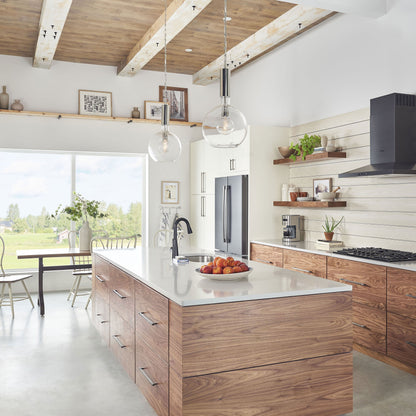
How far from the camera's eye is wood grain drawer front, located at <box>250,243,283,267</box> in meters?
4.98

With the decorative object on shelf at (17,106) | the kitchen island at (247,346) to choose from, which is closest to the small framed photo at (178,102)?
the decorative object on shelf at (17,106)

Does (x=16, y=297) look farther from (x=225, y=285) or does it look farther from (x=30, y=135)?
(x=225, y=285)

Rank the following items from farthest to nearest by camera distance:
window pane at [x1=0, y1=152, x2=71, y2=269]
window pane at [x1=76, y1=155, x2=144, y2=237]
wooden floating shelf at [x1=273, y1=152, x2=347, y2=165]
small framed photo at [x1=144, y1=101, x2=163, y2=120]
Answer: small framed photo at [x1=144, y1=101, x2=163, y2=120]
window pane at [x1=76, y1=155, x2=144, y2=237]
window pane at [x1=0, y1=152, x2=71, y2=269]
wooden floating shelf at [x1=273, y1=152, x2=347, y2=165]

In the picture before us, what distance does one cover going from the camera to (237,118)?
8.66ft

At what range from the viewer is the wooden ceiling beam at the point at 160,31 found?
4.30m

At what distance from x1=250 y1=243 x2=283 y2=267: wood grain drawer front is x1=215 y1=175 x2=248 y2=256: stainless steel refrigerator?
13cm

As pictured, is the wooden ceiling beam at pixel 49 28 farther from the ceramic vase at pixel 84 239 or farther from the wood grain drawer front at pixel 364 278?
the wood grain drawer front at pixel 364 278

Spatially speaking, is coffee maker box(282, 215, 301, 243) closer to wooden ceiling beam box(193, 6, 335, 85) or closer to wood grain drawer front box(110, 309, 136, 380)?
wooden ceiling beam box(193, 6, 335, 85)

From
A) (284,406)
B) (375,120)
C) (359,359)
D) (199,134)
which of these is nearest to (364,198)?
(375,120)

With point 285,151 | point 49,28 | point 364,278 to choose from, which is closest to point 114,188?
point 49,28

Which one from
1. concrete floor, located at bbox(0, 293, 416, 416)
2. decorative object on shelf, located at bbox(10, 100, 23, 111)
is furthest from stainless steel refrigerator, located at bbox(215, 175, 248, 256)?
decorative object on shelf, located at bbox(10, 100, 23, 111)

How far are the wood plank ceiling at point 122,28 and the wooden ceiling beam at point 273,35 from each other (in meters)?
0.05

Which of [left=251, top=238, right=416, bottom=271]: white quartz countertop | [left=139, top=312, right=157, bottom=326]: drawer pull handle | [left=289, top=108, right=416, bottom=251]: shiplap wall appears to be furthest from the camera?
[left=289, top=108, right=416, bottom=251]: shiplap wall

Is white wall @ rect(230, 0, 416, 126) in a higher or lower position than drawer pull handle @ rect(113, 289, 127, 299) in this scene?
higher
